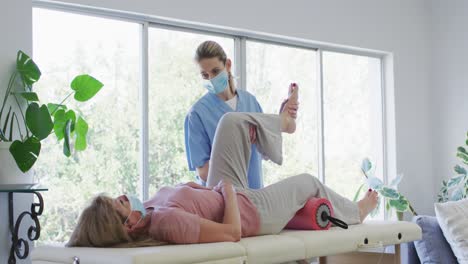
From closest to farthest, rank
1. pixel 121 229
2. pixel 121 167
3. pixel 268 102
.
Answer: pixel 121 229 < pixel 121 167 < pixel 268 102

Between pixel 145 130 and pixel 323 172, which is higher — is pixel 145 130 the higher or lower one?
the higher one

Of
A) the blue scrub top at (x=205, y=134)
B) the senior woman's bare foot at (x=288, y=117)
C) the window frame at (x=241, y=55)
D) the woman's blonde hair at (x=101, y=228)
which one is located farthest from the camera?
the window frame at (x=241, y=55)

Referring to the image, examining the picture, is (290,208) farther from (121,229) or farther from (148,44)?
(148,44)

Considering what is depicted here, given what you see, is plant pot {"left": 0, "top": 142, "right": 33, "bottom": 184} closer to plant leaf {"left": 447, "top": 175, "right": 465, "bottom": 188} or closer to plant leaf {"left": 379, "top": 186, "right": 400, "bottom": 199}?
plant leaf {"left": 379, "top": 186, "right": 400, "bottom": 199}

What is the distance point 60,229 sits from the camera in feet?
10.8

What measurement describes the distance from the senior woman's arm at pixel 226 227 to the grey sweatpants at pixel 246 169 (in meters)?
0.17

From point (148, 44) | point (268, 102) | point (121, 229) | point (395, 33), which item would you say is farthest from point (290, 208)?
point (395, 33)

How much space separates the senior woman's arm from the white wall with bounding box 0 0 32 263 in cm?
125

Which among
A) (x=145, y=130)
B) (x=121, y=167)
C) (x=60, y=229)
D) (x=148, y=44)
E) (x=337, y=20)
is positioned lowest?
(x=60, y=229)

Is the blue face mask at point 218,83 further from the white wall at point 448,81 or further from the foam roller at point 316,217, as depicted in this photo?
the white wall at point 448,81

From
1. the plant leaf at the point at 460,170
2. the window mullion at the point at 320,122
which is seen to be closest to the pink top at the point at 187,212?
the window mullion at the point at 320,122

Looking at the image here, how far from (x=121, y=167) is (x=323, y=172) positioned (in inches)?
66.2

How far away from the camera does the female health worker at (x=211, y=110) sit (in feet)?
8.96

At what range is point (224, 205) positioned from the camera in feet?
7.27
